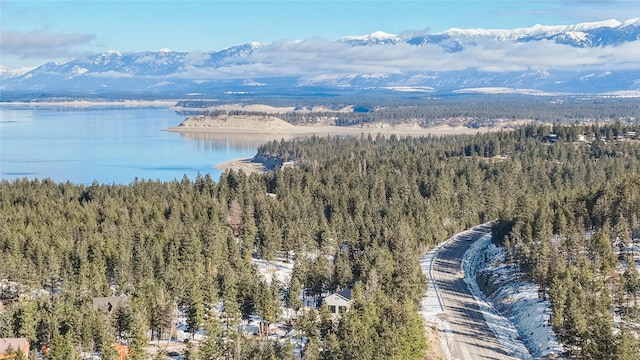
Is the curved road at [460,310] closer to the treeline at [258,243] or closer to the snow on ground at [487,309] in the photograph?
the snow on ground at [487,309]

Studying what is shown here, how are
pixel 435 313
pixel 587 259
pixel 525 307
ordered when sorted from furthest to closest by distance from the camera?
pixel 587 259, pixel 435 313, pixel 525 307

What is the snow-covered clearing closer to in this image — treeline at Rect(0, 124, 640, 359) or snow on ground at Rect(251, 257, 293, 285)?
treeline at Rect(0, 124, 640, 359)

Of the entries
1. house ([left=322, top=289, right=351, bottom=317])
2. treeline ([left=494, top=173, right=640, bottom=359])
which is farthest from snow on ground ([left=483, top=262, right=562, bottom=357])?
house ([left=322, top=289, right=351, bottom=317])

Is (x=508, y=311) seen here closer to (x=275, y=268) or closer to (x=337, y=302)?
(x=337, y=302)

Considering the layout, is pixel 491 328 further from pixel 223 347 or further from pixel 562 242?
pixel 223 347

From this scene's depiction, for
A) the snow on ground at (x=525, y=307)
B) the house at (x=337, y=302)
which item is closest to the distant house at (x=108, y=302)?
the house at (x=337, y=302)

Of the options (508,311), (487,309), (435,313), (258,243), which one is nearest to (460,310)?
(435,313)
